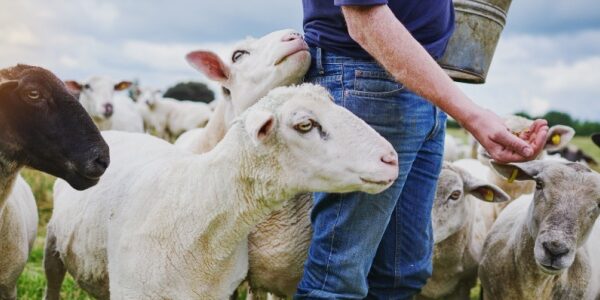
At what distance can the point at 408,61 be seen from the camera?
2.64m

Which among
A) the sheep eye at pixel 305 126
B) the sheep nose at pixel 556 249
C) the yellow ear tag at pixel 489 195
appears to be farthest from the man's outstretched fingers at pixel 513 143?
the yellow ear tag at pixel 489 195

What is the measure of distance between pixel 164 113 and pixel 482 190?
1956 cm

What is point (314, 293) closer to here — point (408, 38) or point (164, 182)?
point (164, 182)

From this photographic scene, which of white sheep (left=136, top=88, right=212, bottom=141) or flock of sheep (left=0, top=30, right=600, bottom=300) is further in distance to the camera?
white sheep (left=136, top=88, right=212, bottom=141)

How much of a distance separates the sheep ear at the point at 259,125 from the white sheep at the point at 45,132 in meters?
1.07

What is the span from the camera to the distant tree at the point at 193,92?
59.6 metres

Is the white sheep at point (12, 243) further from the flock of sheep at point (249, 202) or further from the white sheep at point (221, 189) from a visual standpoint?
the white sheep at point (221, 189)

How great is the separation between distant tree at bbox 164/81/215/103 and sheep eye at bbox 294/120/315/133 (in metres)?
56.7

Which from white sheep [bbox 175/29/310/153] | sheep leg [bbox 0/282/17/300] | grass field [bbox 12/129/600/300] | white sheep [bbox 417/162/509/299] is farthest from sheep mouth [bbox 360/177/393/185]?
grass field [bbox 12/129/600/300]

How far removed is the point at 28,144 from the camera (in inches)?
147

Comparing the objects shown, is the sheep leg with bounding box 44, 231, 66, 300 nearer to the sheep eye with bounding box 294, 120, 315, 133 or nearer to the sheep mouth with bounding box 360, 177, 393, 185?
the sheep eye with bounding box 294, 120, 315, 133

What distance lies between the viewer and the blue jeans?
3.07 meters

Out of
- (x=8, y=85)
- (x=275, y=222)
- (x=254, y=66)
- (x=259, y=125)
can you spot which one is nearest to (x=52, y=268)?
(x=8, y=85)

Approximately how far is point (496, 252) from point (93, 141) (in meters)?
2.70
